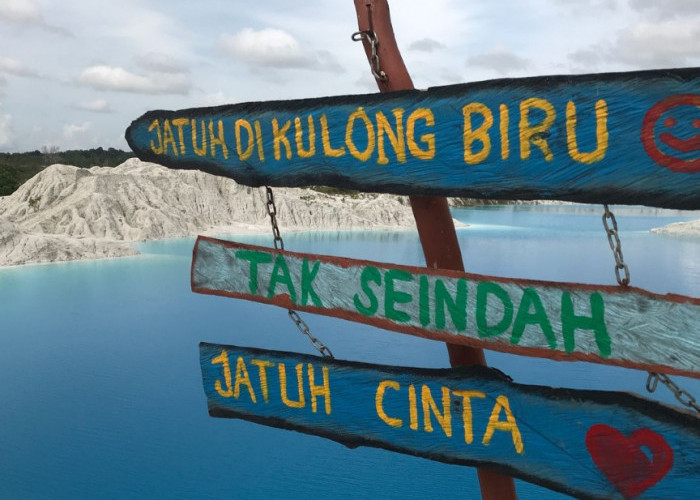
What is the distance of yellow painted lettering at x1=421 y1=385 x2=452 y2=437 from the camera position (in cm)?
265

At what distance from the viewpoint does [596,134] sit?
7.23 ft

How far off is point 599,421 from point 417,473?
10111mm

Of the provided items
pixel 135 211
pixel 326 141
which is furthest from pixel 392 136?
pixel 135 211

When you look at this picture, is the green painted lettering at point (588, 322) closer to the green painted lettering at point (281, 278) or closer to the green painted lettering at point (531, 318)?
the green painted lettering at point (531, 318)

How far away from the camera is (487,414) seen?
2.57 meters

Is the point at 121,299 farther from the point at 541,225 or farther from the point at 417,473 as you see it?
the point at 541,225

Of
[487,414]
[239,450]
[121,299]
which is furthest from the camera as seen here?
[121,299]

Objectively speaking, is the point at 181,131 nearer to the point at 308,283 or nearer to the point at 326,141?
the point at 326,141

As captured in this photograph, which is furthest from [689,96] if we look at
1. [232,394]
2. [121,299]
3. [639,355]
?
[121,299]

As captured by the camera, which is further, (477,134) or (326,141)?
(326,141)

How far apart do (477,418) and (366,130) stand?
1.29 metres

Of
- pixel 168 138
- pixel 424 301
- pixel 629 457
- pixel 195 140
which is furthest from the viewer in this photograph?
pixel 168 138

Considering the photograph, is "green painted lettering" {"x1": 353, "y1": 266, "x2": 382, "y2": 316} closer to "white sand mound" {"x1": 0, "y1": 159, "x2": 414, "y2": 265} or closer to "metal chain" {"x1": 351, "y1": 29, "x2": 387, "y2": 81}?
"metal chain" {"x1": 351, "y1": 29, "x2": 387, "y2": 81}

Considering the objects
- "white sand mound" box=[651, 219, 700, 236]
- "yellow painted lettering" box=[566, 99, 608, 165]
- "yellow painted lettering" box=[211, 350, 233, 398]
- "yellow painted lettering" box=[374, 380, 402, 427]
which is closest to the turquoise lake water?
"yellow painted lettering" box=[211, 350, 233, 398]
